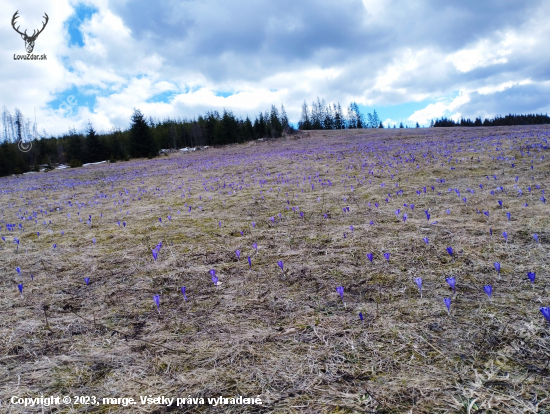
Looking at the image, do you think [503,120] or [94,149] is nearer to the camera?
[94,149]

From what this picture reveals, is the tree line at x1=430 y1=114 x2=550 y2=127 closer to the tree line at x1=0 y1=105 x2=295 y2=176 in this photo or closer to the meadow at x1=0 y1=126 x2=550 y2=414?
the tree line at x1=0 y1=105 x2=295 y2=176

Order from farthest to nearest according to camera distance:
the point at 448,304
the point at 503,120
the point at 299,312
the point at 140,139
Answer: the point at 503,120 < the point at 140,139 < the point at 299,312 < the point at 448,304

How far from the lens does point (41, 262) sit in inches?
193

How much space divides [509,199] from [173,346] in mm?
7134

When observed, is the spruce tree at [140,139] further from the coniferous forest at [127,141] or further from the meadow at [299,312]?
the meadow at [299,312]

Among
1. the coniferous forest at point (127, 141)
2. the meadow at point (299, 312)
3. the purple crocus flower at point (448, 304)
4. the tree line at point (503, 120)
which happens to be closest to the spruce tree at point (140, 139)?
the coniferous forest at point (127, 141)

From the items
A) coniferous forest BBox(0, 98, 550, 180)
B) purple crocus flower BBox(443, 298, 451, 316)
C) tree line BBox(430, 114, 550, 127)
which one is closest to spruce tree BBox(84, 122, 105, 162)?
coniferous forest BBox(0, 98, 550, 180)

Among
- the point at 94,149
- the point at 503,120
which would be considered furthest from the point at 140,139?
the point at 503,120

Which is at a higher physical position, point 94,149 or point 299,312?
point 94,149

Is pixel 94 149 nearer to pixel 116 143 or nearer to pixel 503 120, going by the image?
pixel 116 143

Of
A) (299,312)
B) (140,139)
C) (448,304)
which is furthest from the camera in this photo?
(140,139)

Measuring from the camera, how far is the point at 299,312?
2873 mm

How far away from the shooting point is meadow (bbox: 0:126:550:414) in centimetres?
197

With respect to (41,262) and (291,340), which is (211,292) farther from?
(41,262)
